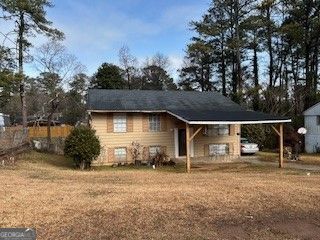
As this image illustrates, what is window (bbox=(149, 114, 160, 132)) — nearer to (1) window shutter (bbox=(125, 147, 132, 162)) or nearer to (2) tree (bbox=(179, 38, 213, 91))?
(1) window shutter (bbox=(125, 147, 132, 162))

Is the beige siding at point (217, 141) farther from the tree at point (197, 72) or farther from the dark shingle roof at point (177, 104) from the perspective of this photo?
the tree at point (197, 72)

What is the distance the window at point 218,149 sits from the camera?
27375 millimetres

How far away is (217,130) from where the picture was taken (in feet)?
90.1

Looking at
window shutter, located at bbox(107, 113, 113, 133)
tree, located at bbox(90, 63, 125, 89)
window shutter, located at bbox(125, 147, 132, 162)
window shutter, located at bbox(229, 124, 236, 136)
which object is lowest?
window shutter, located at bbox(125, 147, 132, 162)

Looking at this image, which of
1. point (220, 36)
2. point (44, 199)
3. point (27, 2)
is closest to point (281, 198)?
point (44, 199)

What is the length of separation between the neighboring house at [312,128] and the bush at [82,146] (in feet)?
55.8

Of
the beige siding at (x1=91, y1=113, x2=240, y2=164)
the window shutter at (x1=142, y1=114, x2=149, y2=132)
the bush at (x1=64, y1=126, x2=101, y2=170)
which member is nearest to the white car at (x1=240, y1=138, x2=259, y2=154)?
the beige siding at (x1=91, y1=113, x2=240, y2=164)

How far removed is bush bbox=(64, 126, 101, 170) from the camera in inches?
835

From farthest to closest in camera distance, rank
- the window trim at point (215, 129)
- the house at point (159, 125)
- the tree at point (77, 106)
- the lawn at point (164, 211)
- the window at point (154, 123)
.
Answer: the tree at point (77, 106), the window trim at point (215, 129), the window at point (154, 123), the house at point (159, 125), the lawn at point (164, 211)

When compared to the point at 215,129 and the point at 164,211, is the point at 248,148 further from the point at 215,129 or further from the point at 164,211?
the point at 164,211

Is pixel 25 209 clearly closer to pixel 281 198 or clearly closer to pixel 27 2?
pixel 281 198

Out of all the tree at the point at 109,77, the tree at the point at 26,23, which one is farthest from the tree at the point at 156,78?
the tree at the point at 26,23

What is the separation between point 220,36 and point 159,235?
40.5 metres

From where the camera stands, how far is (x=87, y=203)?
9.67m
